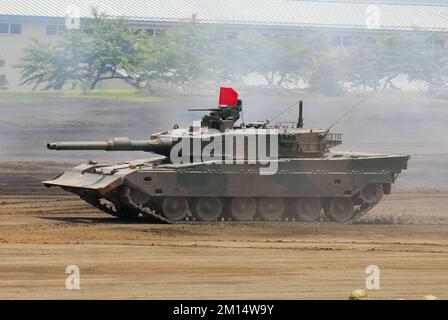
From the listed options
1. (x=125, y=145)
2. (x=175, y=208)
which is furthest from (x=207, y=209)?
(x=125, y=145)

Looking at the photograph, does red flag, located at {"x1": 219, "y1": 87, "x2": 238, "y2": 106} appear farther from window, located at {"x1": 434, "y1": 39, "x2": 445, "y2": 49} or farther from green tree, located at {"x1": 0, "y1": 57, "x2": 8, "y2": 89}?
window, located at {"x1": 434, "y1": 39, "x2": 445, "y2": 49}

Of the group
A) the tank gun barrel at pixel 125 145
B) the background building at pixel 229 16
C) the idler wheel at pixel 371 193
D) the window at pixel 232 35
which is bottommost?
the idler wheel at pixel 371 193

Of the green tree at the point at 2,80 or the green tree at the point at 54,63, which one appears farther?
the green tree at the point at 2,80

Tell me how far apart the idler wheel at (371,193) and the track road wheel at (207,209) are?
324cm

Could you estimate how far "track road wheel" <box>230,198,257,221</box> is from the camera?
30250 millimetres

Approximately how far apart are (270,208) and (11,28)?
30.1m

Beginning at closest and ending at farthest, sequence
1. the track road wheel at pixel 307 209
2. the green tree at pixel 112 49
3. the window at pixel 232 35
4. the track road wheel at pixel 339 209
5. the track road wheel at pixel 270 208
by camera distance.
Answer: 1. the track road wheel at pixel 270 208
2. the track road wheel at pixel 307 209
3. the track road wheel at pixel 339 209
4. the window at pixel 232 35
5. the green tree at pixel 112 49

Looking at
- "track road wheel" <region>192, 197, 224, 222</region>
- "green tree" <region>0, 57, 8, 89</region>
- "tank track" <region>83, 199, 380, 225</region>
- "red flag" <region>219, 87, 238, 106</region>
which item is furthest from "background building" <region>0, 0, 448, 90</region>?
"track road wheel" <region>192, 197, 224, 222</region>

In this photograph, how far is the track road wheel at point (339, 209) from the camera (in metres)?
31.0

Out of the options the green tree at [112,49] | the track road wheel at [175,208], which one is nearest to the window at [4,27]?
the green tree at [112,49]

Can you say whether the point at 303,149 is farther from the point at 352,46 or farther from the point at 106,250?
the point at 352,46

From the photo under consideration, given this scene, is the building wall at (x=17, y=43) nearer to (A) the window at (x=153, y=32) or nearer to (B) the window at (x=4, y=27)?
(B) the window at (x=4, y=27)

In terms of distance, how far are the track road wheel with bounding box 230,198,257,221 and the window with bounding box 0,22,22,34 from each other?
Answer: 1171 inches

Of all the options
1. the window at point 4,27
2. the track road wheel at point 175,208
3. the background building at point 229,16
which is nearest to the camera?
the track road wheel at point 175,208
